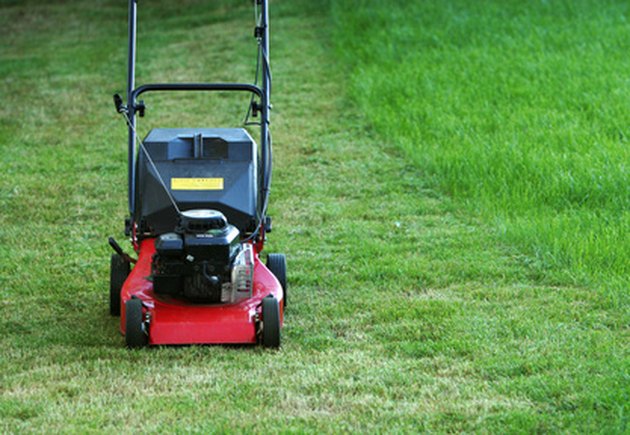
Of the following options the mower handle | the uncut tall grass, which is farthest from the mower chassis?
the uncut tall grass

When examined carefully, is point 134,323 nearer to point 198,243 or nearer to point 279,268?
point 198,243

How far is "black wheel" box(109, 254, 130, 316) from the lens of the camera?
16.7 ft

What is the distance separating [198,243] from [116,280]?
2.81ft

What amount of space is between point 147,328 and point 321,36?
9.40 metres

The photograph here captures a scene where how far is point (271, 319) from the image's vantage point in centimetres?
450

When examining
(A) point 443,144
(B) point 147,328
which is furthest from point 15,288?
(A) point 443,144

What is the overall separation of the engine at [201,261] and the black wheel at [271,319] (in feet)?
0.56

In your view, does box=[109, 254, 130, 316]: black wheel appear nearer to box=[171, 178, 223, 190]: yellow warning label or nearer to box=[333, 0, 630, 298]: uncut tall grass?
box=[171, 178, 223, 190]: yellow warning label

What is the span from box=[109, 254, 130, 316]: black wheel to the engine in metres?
0.55

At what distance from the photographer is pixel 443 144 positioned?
8.37 meters

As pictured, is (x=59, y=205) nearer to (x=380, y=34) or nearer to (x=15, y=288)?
(x=15, y=288)

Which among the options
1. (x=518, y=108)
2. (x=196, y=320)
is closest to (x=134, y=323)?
(x=196, y=320)

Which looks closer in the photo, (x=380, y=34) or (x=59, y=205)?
(x=59, y=205)

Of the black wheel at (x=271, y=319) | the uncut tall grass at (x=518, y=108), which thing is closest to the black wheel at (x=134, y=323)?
the black wheel at (x=271, y=319)
